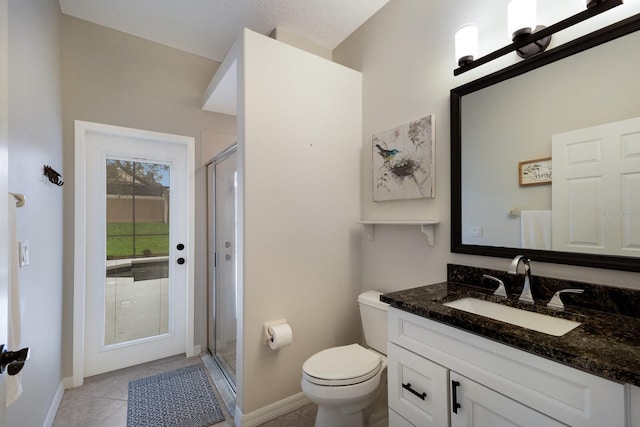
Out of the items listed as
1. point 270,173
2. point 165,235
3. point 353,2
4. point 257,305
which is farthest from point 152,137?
point 353,2

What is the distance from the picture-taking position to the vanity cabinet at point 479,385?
76 cm

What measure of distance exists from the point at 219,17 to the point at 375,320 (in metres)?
2.51

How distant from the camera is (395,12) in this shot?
2.01m

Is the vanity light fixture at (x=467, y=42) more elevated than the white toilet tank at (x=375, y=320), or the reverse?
the vanity light fixture at (x=467, y=42)

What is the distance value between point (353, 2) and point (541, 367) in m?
2.37

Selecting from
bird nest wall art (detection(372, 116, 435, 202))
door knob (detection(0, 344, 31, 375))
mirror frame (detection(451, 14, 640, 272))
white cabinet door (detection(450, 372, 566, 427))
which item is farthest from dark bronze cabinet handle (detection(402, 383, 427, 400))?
door knob (detection(0, 344, 31, 375))

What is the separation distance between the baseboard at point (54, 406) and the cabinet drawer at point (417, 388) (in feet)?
6.59

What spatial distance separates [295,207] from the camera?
1954mm

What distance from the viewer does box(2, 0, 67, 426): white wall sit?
4.17 feet

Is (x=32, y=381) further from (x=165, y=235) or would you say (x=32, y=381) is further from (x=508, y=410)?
(x=508, y=410)

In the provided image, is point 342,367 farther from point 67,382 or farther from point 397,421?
point 67,382

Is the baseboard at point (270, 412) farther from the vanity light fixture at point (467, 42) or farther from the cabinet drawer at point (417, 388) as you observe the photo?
the vanity light fixture at point (467, 42)

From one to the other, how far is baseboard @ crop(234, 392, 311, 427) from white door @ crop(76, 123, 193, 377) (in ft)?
3.78

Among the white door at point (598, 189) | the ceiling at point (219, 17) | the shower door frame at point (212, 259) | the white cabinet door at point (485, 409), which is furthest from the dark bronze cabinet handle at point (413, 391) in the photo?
the ceiling at point (219, 17)
